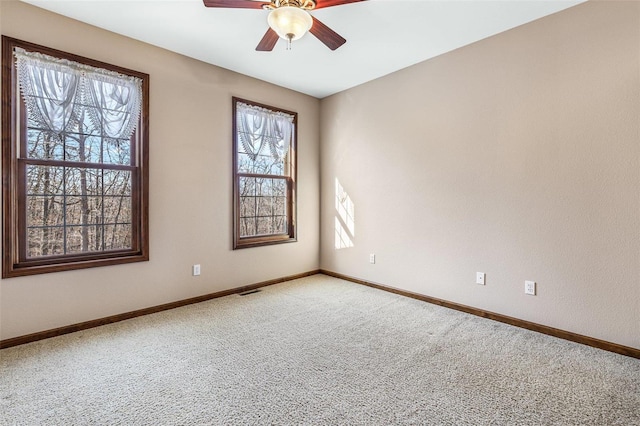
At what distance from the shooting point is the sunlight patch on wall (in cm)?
443

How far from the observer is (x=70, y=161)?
2785 mm

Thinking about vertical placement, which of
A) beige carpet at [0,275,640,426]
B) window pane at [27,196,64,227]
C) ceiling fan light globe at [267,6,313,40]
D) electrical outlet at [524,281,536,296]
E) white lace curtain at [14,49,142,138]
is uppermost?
ceiling fan light globe at [267,6,313,40]

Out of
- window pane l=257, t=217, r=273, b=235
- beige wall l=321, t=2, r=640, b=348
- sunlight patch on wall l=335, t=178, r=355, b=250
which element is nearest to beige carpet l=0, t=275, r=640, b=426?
beige wall l=321, t=2, r=640, b=348

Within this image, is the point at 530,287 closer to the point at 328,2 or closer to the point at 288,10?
the point at 328,2

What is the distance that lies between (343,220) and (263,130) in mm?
1652

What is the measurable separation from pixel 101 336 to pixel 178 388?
4.04 feet

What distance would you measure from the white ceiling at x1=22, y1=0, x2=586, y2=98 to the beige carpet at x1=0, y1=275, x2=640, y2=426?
2.71 meters

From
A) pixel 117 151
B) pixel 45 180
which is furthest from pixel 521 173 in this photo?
pixel 45 180

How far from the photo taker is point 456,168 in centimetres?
332

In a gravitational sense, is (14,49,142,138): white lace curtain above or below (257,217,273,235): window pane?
above

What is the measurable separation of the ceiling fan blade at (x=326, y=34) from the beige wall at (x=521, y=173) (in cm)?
151

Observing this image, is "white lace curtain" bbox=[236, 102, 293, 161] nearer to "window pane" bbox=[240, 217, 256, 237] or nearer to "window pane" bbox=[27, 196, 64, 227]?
"window pane" bbox=[240, 217, 256, 237]

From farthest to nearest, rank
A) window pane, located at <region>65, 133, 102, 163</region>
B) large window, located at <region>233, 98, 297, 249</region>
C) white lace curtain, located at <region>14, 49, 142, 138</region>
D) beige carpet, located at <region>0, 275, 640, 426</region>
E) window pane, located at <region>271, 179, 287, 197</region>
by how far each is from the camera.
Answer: window pane, located at <region>271, 179, 287, 197</region> < large window, located at <region>233, 98, 297, 249</region> < window pane, located at <region>65, 133, 102, 163</region> < white lace curtain, located at <region>14, 49, 142, 138</region> < beige carpet, located at <region>0, 275, 640, 426</region>

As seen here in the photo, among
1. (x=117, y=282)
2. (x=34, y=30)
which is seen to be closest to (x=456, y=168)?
(x=117, y=282)
